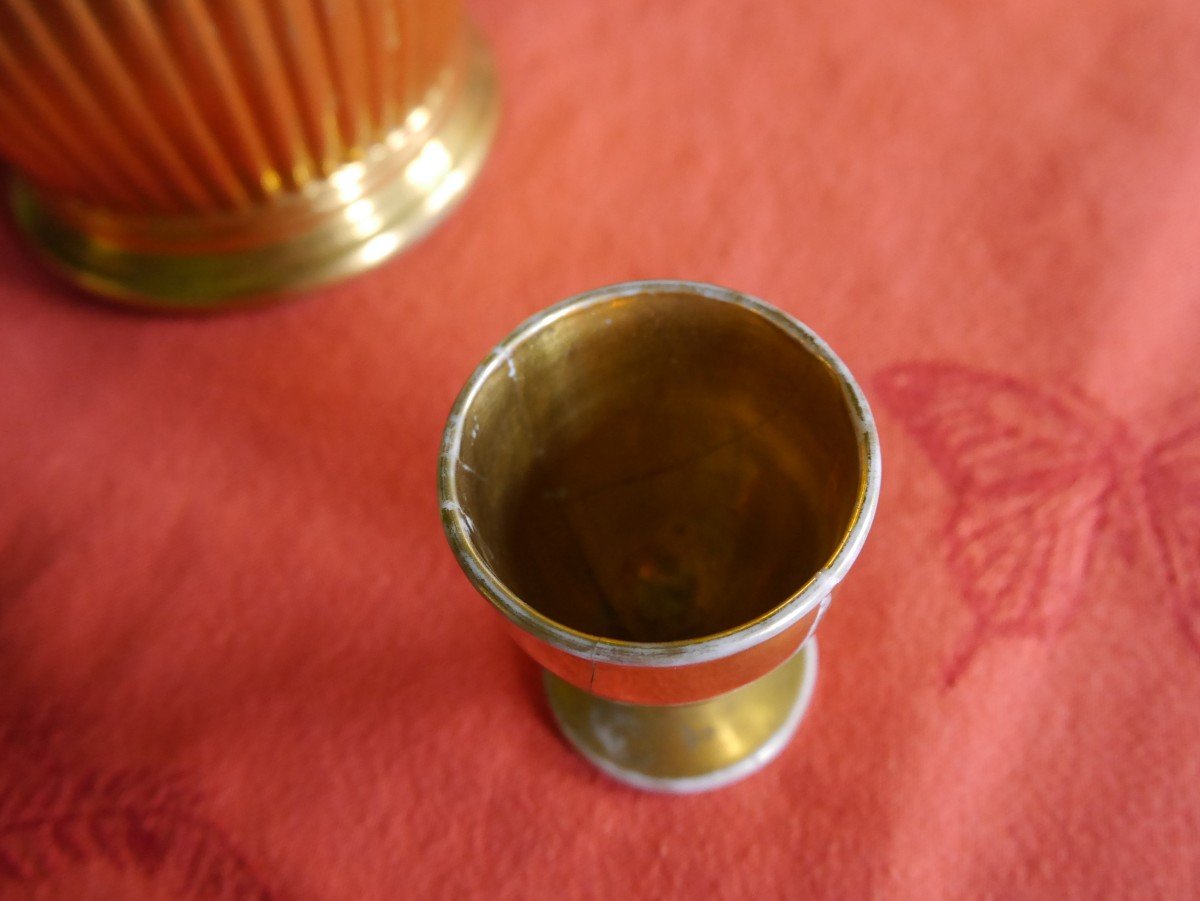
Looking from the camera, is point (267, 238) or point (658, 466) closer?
point (658, 466)

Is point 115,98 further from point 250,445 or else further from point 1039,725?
point 1039,725

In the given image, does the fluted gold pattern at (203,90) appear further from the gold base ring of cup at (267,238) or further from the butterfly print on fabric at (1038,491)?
A: the butterfly print on fabric at (1038,491)

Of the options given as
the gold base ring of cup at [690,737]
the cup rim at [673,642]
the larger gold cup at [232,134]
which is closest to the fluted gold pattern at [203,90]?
the larger gold cup at [232,134]

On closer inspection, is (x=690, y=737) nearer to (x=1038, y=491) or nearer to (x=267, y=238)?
(x=1038, y=491)

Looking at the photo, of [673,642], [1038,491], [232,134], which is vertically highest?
[232,134]

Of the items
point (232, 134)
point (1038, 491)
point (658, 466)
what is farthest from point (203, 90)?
point (1038, 491)

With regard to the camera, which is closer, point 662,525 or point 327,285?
point 662,525

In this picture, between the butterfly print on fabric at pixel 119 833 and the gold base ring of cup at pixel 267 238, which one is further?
the gold base ring of cup at pixel 267 238

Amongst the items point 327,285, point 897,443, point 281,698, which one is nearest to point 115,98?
point 327,285
